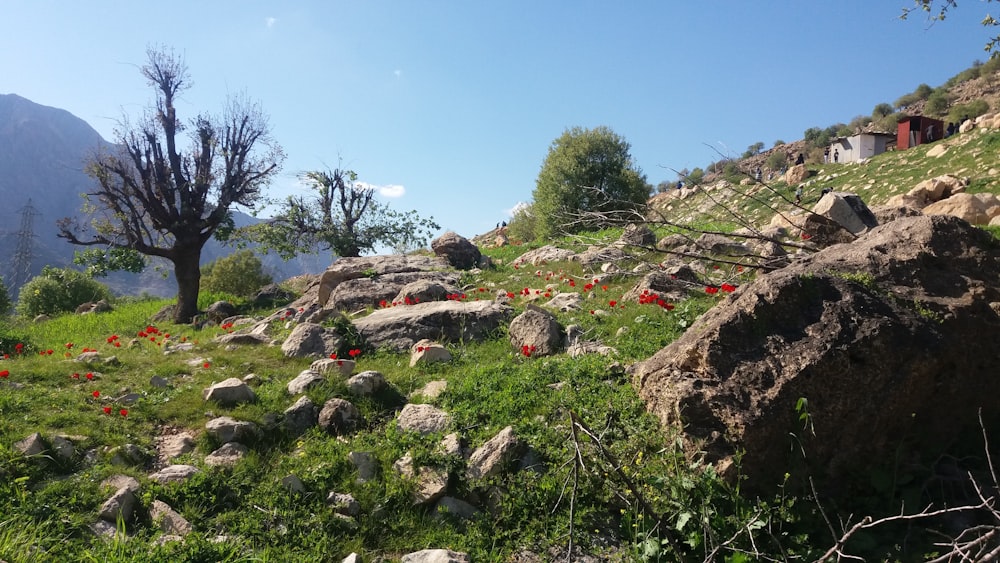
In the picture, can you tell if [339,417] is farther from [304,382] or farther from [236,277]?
[236,277]

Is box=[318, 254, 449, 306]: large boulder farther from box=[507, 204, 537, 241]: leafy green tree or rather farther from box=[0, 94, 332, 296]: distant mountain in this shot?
box=[0, 94, 332, 296]: distant mountain

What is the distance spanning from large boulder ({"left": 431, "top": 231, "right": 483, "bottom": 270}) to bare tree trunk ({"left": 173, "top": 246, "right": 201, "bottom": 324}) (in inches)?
250

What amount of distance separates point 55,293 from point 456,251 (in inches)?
541

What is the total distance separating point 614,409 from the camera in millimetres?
4660

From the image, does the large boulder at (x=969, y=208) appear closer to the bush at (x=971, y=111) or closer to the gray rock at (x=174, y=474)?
the gray rock at (x=174, y=474)

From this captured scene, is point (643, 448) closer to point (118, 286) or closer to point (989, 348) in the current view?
point (989, 348)

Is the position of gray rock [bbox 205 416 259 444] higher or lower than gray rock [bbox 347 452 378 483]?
higher

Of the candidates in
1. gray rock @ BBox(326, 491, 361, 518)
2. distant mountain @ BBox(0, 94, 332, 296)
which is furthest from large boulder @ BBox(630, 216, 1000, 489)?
distant mountain @ BBox(0, 94, 332, 296)

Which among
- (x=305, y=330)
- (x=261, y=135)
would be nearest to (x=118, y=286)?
(x=261, y=135)

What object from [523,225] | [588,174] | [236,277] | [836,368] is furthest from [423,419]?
[523,225]

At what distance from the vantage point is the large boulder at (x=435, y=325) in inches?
307

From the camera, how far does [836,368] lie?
3.84m

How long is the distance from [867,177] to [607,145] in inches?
535

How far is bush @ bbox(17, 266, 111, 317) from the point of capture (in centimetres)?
1831
